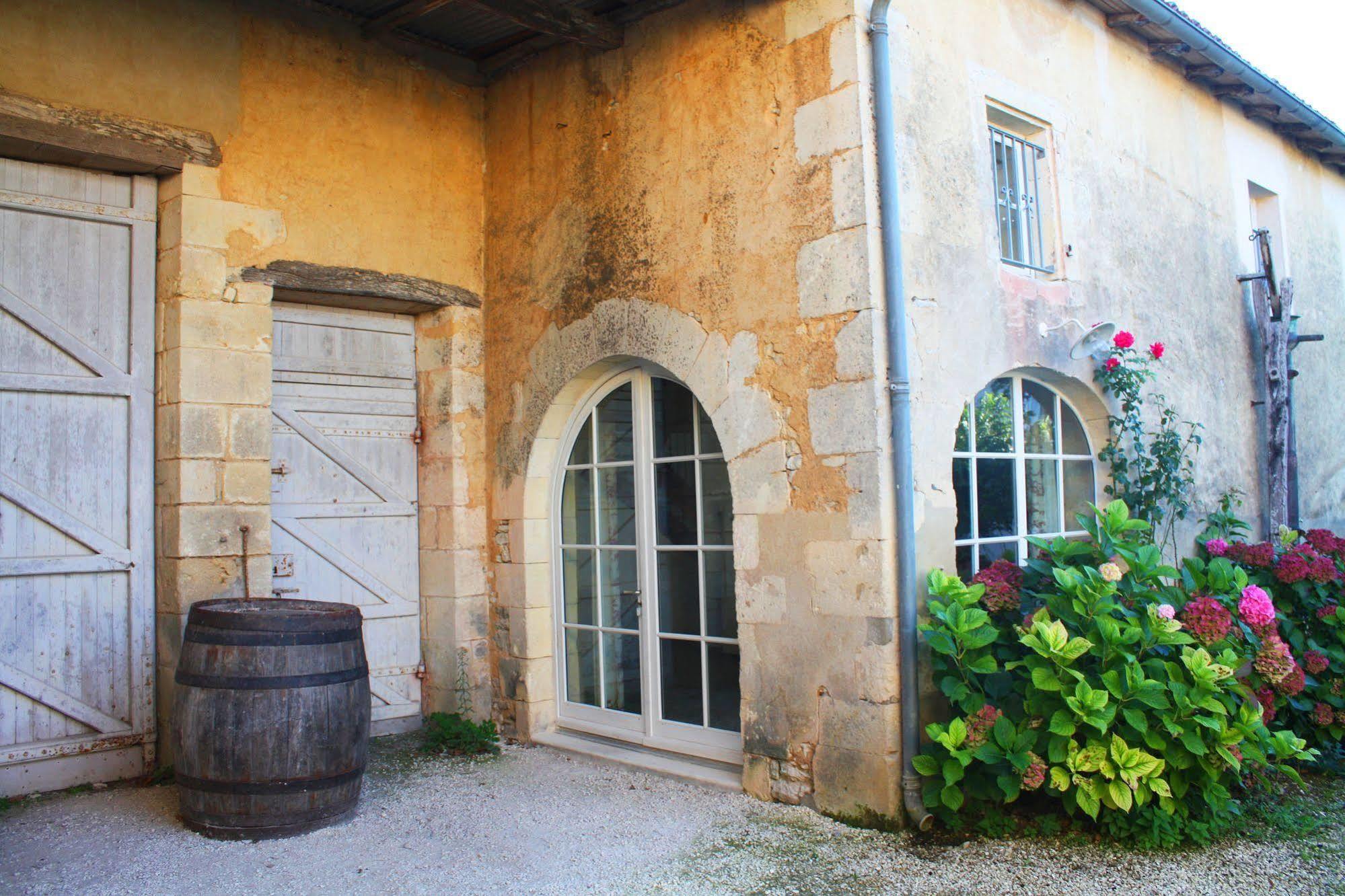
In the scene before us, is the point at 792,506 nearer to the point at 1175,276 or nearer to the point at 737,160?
the point at 737,160

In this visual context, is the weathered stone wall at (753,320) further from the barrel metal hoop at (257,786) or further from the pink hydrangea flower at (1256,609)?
the barrel metal hoop at (257,786)

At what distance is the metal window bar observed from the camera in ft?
15.4

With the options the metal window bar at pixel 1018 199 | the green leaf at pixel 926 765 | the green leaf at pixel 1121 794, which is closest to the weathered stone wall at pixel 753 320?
the green leaf at pixel 926 765

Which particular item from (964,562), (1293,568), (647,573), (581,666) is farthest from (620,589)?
(1293,568)

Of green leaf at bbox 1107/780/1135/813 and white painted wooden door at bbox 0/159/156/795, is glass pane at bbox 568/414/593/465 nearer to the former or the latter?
white painted wooden door at bbox 0/159/156/795

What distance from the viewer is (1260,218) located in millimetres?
7031

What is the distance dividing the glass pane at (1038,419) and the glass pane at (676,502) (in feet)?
5.14

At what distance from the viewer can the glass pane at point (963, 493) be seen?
4344 mm

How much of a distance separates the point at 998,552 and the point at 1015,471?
16.3 inches

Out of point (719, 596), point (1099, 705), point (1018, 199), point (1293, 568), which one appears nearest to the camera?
point (1099, 705)

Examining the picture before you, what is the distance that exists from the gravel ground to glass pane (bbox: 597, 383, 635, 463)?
5.20 feet

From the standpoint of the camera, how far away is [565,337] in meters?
4.93

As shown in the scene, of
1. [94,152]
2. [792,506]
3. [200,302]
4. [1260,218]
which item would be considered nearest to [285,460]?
[200,302]

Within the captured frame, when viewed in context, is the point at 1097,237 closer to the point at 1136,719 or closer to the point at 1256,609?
the point at 1256,609
